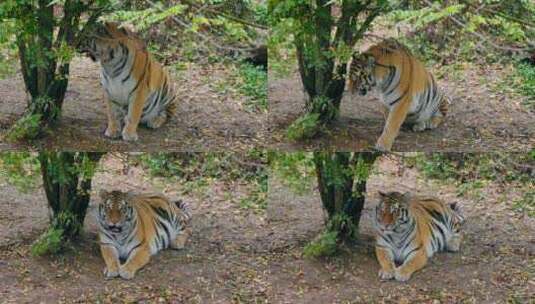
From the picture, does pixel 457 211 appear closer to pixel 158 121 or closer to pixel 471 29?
pixel 471 29

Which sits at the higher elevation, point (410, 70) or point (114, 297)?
point (410, 70)

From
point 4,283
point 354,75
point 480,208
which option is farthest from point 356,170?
→ point 4,283

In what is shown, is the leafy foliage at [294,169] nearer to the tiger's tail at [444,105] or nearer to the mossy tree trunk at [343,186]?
the mossy tree trunk at [343,186]

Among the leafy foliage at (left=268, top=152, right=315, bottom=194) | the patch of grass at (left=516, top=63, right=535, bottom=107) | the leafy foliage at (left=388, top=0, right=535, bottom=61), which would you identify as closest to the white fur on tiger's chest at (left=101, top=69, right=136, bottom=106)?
the leafy foliage at (left=268, top=152, right=315, bottom=194)

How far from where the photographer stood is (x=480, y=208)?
11.5ft

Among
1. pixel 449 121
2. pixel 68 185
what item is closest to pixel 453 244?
pixel 449 121

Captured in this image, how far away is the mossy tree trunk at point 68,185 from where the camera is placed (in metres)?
3.35

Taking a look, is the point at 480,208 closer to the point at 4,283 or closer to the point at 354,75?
the point at 354,75

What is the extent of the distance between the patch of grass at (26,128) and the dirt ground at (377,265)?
32.7 inches

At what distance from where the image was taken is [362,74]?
320 centimetres

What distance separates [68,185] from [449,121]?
1342mm

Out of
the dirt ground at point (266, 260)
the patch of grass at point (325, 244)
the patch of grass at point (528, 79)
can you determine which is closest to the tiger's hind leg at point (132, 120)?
the dirt ground at point (266, 260)

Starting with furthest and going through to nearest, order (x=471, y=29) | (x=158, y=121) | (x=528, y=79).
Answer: (x=528, y=79) < (x=158, y=121) < (x=471, y=29)

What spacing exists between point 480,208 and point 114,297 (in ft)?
4.34
